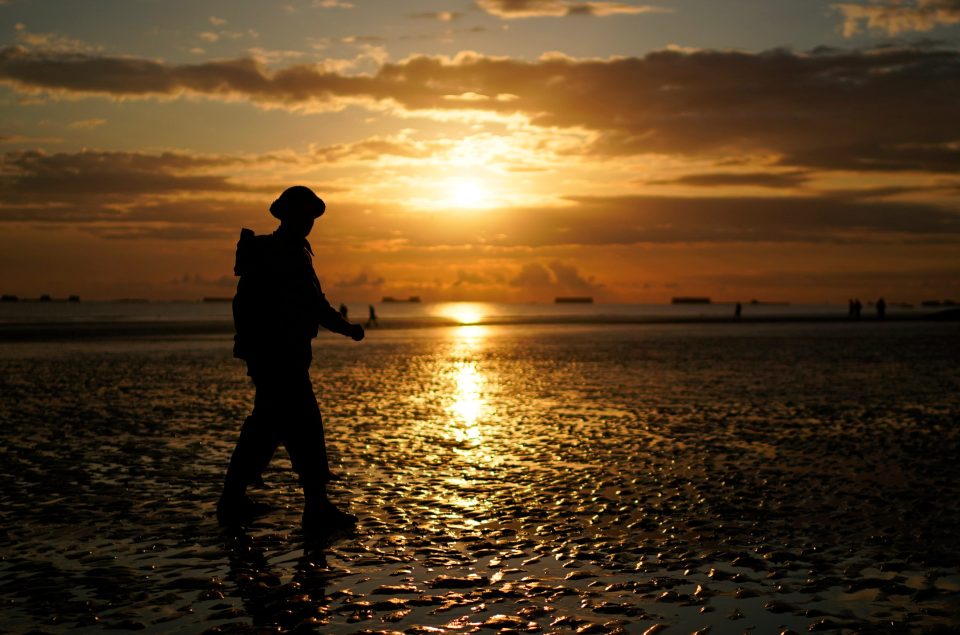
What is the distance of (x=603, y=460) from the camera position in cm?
1148

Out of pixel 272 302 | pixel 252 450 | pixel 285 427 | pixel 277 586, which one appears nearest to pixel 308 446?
pixel 285 427

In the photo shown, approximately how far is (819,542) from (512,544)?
263 cm

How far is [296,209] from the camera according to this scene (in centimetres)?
812

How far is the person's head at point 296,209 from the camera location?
8094 mm

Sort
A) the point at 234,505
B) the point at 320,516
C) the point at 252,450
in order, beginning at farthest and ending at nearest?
1. the point at 252,450
2. the point at 234,505
3. the point at 320,516

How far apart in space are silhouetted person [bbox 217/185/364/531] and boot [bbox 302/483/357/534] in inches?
3.9

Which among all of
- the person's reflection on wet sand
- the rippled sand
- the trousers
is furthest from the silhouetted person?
the person's reflection on wet sand

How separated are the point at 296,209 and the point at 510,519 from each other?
3.57m

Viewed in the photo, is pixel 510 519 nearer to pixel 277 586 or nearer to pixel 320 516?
pixel 320 516

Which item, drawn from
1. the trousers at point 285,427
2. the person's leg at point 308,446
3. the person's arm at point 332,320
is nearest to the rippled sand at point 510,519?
the person's leg at point 308,446

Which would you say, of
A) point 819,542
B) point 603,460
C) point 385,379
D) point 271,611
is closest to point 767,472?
point 603,460

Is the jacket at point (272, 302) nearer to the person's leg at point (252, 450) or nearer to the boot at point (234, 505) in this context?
the person's leg at point (252, 450)

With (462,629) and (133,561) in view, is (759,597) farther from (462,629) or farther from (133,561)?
(133,561)

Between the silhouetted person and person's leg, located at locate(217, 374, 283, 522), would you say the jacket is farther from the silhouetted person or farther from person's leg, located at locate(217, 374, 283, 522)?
person's leg, located at locate(217, 374, 283, 522)
